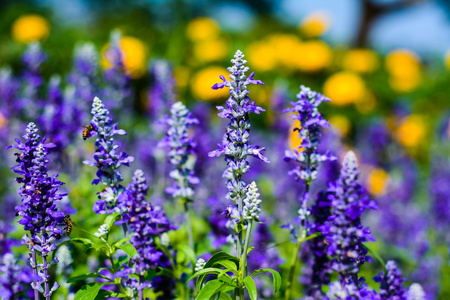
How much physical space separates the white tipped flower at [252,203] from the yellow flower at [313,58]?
A: 44.2 ft

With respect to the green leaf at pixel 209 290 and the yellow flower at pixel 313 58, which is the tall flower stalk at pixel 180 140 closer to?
the green leaf at pixel 209 290

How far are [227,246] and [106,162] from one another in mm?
2262

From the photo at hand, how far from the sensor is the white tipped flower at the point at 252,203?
2738 mm

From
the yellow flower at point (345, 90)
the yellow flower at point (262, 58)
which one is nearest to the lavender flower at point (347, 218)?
the yellow flower at point (345, 90)

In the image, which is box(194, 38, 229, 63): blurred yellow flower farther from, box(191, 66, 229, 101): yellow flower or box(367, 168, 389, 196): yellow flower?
box(367, 168, 389, 196): yellow flower

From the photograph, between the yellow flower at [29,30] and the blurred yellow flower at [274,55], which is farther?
the blurred yellow flower at [274,55]

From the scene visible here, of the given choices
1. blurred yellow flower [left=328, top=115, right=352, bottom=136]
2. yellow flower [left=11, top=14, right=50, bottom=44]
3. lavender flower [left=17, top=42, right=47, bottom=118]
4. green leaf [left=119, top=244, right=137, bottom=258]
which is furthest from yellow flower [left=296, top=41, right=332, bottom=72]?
green leaf [left=119, top=244, right=137, bottom=258]

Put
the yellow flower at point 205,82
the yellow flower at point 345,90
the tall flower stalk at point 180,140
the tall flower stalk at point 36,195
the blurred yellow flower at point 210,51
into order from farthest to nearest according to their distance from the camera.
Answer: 1. the blurred yellow flower at point 210,51
2. the yellow flower at point 345,90
3. the yellow flower at point 205,82
4. the tall flower stalk at point 180,140
5. the tall flower stalk at point 36,195

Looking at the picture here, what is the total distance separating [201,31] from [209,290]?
50.0 feet

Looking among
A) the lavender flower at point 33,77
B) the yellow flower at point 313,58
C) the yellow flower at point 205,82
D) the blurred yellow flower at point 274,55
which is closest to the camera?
the lavender flower at point 33,77

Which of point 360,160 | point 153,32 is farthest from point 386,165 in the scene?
point 153,32

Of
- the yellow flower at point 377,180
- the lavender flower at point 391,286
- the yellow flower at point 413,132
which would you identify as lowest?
the lavender flower at point 391,286

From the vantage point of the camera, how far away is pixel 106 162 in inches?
113

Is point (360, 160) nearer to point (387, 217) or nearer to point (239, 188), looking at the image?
point (387, 217)
